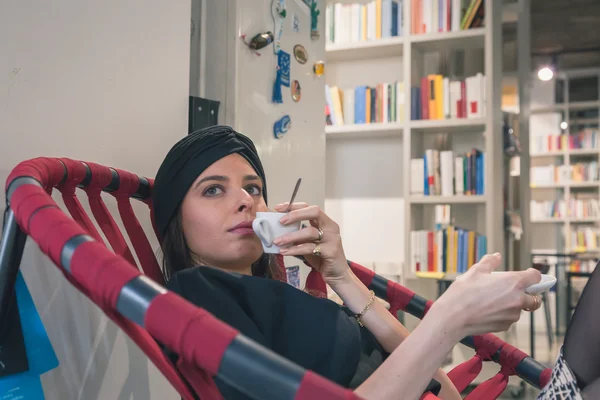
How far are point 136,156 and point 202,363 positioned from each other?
Result: 0.83m

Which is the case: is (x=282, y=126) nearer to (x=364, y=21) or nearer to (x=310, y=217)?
(x=310, y=217)

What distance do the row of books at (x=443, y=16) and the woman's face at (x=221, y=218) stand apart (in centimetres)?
245

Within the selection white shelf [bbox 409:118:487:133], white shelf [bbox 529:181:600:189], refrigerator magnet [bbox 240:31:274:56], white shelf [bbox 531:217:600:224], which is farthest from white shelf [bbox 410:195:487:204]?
white shelf [bbox 529:181:600:189]

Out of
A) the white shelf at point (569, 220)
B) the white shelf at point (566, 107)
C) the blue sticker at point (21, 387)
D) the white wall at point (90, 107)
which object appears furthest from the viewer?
the white shelf at point (566, 107)

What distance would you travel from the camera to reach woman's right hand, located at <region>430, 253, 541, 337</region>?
0.82m

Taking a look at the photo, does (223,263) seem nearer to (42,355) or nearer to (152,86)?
(42,355)

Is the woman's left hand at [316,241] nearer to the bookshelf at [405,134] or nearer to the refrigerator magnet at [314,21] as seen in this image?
the refrigerator magnet at [314,21]

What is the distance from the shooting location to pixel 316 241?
989 mm

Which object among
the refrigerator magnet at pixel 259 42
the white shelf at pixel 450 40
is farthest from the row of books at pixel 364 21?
the refrigerator magnet at pixel 259 42

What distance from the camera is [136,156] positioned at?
126 centimetres

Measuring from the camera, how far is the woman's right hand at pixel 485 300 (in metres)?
0.82

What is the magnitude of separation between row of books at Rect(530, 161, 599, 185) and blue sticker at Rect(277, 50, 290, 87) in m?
5.81

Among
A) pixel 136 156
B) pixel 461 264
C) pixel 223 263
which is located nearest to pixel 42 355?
pixel 223 263

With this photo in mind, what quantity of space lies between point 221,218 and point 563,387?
0.65 meters
